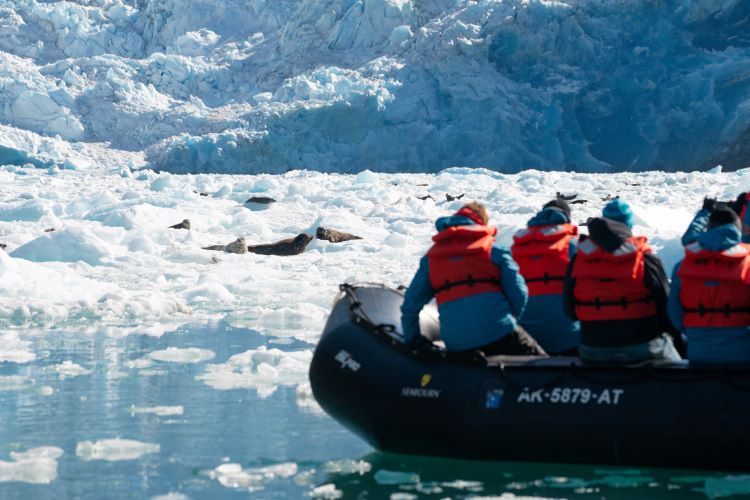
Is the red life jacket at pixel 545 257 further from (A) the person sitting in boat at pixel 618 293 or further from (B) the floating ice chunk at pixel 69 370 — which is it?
(B) the floating ice chunk at pixel 69 370

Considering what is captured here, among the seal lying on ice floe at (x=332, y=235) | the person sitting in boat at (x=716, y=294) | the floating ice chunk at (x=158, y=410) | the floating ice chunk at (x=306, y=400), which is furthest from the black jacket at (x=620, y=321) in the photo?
the seal lying on ice floe at (x=332, y=235)

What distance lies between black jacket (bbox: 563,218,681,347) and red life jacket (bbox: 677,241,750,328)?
0.45ft

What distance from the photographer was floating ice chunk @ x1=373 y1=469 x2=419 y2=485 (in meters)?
3.77

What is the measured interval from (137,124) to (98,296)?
27.1 meters

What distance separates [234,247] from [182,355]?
5.63 m

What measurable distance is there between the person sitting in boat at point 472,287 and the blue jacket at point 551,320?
439 millimetres

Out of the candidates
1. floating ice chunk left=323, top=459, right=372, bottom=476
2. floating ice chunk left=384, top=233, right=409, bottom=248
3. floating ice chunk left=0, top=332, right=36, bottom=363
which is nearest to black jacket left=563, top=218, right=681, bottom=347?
floating ice chunk left=323, top=459, right=372, bottom=476

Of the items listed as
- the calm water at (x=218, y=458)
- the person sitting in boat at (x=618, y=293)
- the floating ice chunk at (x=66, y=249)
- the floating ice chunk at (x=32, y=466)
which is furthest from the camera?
the floating ice chunk at (x=66, y=249)

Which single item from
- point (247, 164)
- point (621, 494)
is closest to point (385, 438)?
point (621, 494)

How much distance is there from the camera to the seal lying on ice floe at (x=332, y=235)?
41.8ft

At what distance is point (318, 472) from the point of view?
152 inches

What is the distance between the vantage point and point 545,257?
4578mm

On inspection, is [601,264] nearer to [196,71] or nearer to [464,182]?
[464,182]

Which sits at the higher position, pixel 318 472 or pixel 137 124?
pixel 137 124
